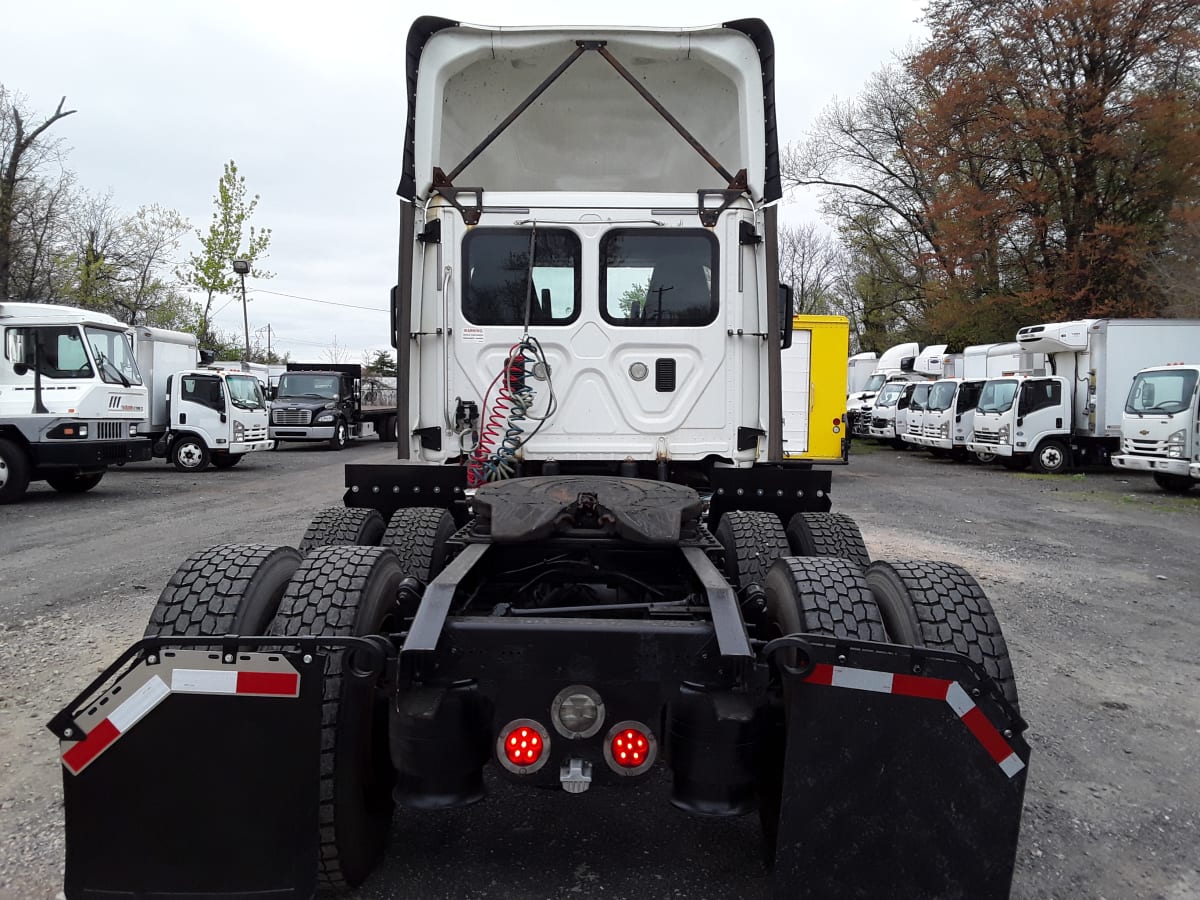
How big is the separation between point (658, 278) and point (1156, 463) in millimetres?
13280

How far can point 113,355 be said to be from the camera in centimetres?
1416

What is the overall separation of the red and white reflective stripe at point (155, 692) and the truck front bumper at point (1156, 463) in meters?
15.6

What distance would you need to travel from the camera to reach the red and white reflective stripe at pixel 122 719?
7.06ft

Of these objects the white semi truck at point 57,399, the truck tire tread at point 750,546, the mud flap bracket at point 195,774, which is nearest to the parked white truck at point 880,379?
the white semi truck at point 57,399

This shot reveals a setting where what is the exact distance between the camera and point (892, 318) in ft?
129

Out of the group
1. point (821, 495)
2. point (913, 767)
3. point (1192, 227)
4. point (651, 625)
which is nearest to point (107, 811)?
point (651, 625)

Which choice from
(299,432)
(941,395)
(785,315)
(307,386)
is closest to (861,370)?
(941,395)

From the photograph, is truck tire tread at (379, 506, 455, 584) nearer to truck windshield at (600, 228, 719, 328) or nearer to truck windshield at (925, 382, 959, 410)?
truck windshield at (600, 228, 719, 328)

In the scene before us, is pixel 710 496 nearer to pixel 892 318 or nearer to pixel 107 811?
pixel 107 811

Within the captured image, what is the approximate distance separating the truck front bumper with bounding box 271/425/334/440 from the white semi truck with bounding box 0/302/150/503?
1104 centimetres

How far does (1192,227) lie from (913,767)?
76.2ft

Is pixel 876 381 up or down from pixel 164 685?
up

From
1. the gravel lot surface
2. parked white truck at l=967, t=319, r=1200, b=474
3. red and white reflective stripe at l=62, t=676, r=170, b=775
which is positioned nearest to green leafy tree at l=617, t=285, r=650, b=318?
the gravel lot surface

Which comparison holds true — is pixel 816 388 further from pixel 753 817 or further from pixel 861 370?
pixel 861 370
